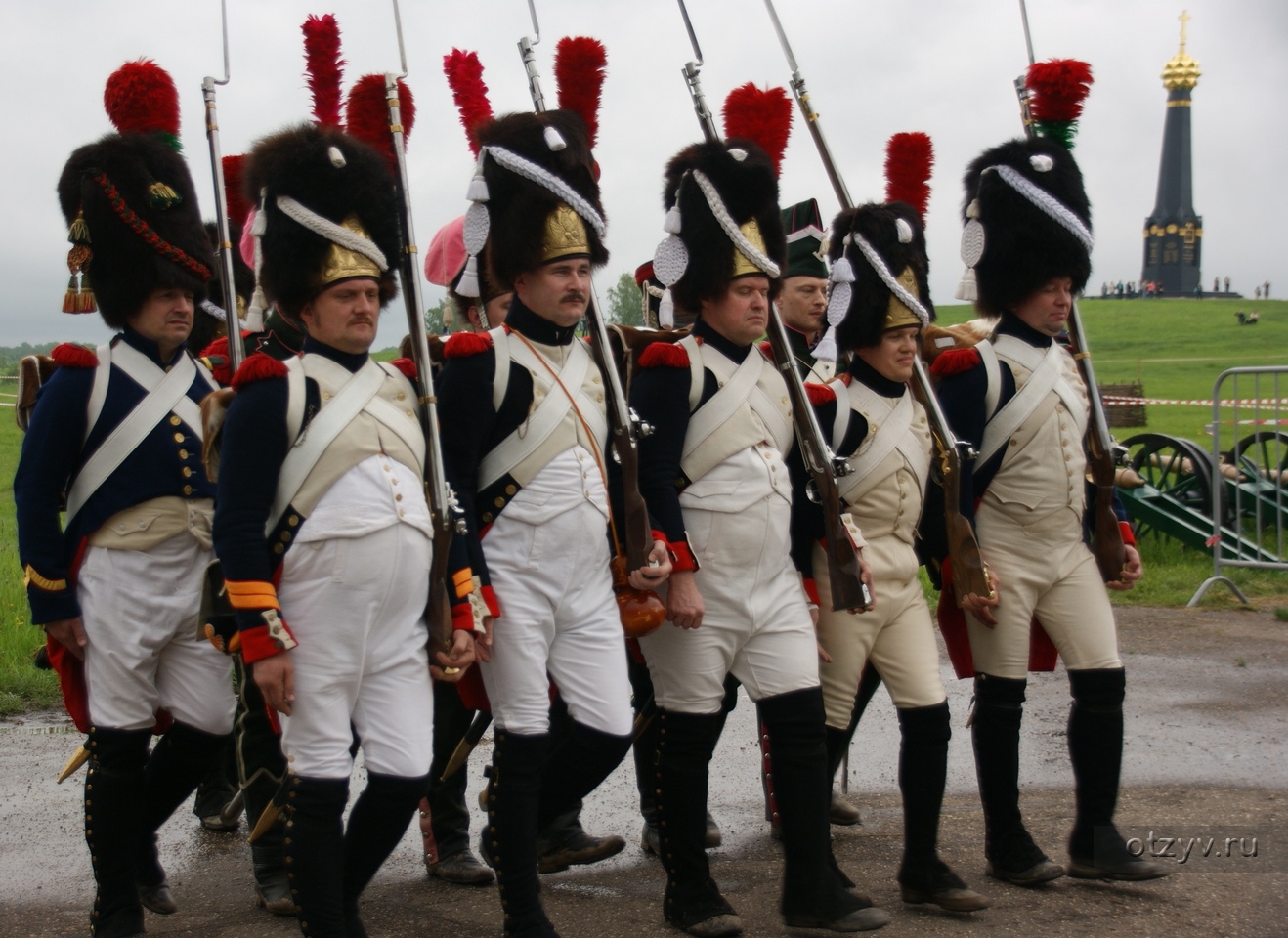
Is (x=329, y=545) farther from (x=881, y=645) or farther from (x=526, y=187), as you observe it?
(x=881, y=645)

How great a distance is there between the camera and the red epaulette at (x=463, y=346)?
3945 millimetres

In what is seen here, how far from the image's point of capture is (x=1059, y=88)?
5.08 metres

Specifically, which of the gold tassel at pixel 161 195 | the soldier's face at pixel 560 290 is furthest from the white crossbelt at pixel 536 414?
the gold tassel at pixel 161 195

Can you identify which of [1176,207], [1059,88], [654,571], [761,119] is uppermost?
[1176,207]

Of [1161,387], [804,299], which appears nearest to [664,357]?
[804,299]

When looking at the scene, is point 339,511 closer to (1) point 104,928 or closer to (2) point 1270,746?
(1) point 104,928

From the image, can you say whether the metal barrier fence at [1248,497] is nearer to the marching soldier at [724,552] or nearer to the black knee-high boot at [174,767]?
the marching soldier at [724,552]

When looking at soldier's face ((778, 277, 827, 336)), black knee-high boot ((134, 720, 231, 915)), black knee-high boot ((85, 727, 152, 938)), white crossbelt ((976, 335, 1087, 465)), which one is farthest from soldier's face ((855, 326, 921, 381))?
black knee-high boot ((85, 727, 152, 938))

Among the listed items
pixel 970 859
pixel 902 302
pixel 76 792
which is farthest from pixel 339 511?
pixel 76 792

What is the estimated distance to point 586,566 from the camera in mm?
4016

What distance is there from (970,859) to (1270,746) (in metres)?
2.05

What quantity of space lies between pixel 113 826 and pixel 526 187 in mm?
2115

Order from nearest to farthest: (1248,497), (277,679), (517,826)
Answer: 1. (277,679)
2. (517,826)
3. (1248,497)

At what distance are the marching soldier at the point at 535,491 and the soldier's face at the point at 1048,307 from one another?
1537mm
